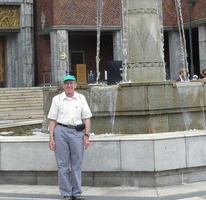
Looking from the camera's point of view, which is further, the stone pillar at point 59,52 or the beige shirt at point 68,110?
the stone pillar at point 59,52

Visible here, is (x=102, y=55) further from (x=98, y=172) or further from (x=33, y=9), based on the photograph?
(x=98, y=172)

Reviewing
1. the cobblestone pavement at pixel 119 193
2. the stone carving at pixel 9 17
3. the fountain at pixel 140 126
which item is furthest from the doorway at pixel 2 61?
the cobblestone pavement at pixel 119 193

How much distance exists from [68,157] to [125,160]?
1.22m

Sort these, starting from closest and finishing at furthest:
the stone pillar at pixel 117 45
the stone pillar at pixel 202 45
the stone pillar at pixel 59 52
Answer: the stone pillar at pixel 202 45
the stone pillar at pixel 59 52
the stone pillar at pixel 117 45

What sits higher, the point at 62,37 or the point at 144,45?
the point at 62,37

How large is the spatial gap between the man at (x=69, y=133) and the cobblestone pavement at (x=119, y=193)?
1.47 feet

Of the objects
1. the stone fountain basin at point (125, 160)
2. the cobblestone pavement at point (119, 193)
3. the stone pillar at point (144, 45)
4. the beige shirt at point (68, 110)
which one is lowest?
the cobblestone pavement at point (119, 193)

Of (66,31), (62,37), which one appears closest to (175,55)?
(66,31)

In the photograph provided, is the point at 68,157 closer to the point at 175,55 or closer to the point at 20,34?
the point at 175,55

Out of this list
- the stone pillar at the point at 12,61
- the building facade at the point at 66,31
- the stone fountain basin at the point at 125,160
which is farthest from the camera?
the stone pillar at the point at 12,61

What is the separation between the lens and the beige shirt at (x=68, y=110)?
7.64 m

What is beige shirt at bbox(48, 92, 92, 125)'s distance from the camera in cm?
764

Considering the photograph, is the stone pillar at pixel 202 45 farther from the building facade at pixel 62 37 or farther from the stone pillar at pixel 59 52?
the stone pillar at pixel 59 52

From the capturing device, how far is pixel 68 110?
7.65 meters
